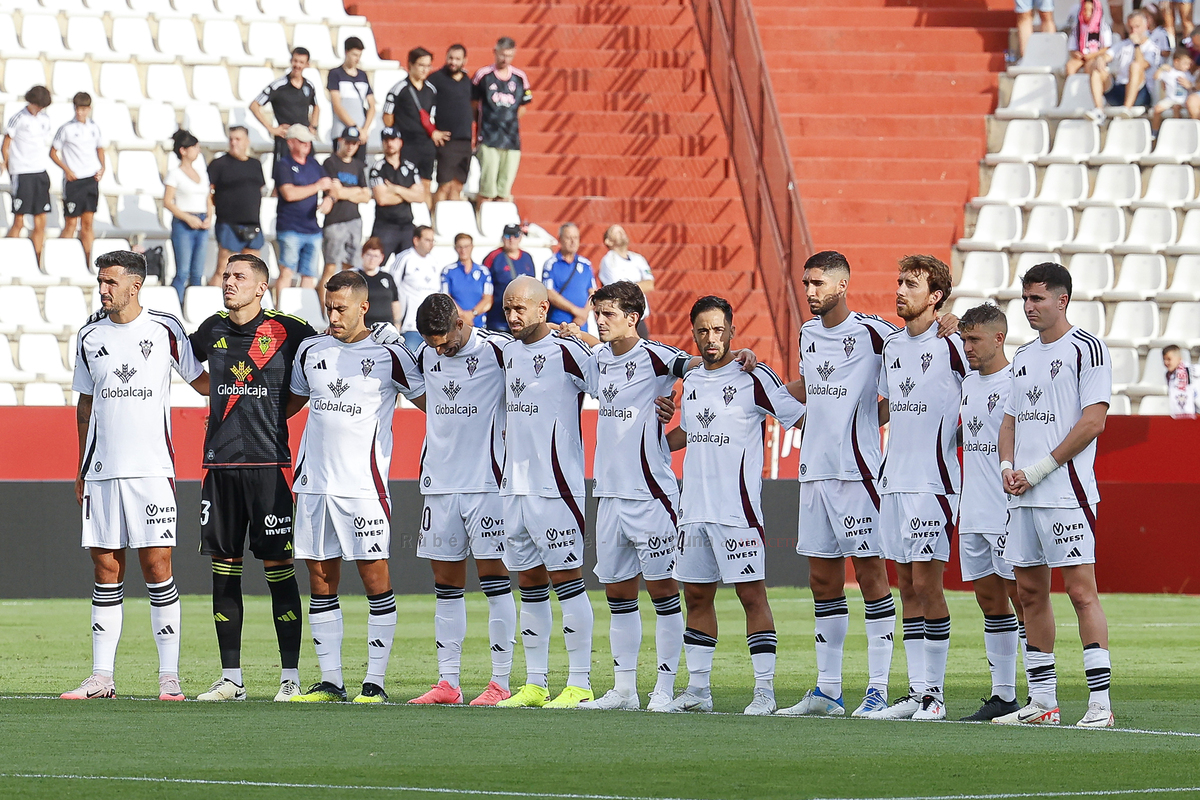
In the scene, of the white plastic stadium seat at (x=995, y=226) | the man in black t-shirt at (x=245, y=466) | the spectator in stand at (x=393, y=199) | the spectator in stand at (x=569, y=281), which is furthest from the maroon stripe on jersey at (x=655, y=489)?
the white plastic stadium seat at (x=995, y=226)

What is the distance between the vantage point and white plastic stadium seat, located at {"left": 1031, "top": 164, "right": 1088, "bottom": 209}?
2555 cm

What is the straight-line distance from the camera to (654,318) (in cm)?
2294

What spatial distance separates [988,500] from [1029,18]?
17.4 metres

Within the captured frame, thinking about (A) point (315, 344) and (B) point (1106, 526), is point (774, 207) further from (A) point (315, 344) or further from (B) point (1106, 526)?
(A) point (315, 344)

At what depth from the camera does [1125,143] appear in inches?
1009

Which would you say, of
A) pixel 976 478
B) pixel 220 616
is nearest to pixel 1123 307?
pixel 976 478

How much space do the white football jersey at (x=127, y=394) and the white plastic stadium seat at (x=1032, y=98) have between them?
17.9 meters

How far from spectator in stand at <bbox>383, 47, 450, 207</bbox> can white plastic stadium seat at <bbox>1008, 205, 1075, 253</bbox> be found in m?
8.07

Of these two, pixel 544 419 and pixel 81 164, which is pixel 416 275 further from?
pixel 544 419

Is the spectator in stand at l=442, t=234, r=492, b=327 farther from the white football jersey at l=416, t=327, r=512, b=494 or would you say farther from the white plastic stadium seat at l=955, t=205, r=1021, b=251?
the white football jersey at l=416, t=327, r=512, b=494

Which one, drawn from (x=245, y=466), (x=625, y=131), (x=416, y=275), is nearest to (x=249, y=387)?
(x=245, y=466)

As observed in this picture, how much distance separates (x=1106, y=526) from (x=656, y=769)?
1249 cm

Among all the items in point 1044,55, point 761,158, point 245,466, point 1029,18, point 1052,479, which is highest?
point 1029,18

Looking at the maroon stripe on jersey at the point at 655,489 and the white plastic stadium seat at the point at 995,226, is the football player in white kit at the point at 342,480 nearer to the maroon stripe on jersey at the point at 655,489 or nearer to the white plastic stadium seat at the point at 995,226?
the maroon stripe on jersey at the point at 655,489
